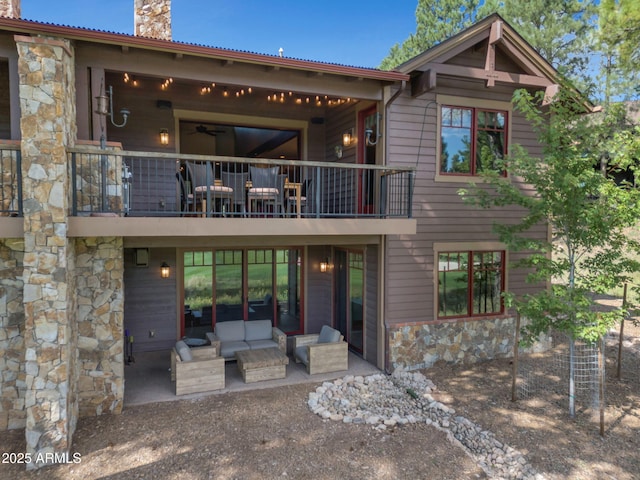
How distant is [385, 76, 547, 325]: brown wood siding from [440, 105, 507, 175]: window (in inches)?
9.2

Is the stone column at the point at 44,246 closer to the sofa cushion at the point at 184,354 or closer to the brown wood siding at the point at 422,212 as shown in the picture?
the sofa cushion at the point at 184,354

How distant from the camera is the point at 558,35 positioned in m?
15.9

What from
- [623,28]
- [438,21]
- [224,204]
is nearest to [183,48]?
[224,204]

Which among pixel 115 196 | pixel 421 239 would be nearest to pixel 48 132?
pixel 115 196

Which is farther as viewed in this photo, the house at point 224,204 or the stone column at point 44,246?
the house at point 224,204

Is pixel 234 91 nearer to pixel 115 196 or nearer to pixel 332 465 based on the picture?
pixel 115 196

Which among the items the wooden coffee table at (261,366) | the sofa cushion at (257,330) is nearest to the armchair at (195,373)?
the wooden coffee table at (261,366)

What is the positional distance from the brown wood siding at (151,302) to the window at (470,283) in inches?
220

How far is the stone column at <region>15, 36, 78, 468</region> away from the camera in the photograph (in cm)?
501

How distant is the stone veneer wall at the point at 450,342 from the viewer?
26.0 ft

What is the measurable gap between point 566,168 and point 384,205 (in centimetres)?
278

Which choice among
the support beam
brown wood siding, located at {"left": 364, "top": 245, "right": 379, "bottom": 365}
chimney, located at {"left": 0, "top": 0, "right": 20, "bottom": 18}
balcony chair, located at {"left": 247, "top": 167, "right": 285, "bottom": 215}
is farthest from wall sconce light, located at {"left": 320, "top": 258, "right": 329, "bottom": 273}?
chimney, located at {"left": 0, "top": 0, "right": 20, "bottom": 18}

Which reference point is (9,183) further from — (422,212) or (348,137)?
(422,212)

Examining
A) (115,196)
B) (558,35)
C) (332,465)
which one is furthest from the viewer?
(558,35)
